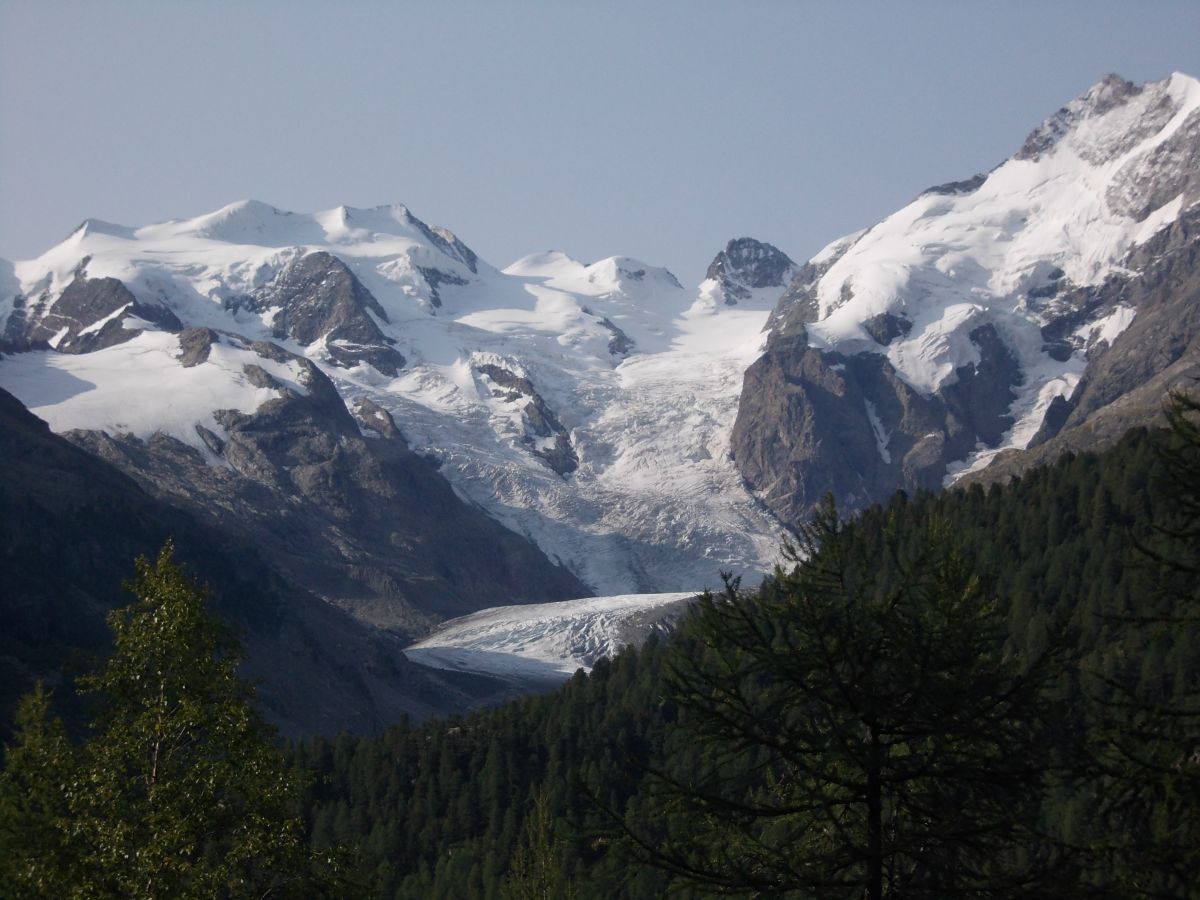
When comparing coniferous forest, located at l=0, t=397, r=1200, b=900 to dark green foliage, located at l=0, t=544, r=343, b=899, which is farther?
dark green foliage, located at l=0, t=544, r=343, b=899

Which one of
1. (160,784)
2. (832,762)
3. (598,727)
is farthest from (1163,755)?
(598,727)

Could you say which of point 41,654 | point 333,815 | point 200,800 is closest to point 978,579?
point 200,800

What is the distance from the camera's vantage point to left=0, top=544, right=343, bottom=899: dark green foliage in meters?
22.1

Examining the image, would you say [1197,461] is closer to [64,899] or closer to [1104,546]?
[64,899]

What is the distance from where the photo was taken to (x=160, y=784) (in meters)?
22.9

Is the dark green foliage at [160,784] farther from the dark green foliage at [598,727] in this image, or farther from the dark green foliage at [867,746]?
the dark green foliage at [598,727]

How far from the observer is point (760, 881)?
18750mm

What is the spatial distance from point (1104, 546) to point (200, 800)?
107 m

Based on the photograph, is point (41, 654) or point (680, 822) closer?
point (680, 822)

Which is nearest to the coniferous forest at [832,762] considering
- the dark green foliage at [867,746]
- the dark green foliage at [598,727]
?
the dark green foliage at [867,746]

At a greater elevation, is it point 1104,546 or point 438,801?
point 1104,546

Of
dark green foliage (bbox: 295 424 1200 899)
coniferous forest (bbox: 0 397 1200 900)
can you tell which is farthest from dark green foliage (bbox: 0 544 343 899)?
dark green foliage (bbox: 295 424 1200 899)

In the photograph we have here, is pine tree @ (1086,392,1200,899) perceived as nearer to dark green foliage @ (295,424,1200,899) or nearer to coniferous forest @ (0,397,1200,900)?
coniferous forest @ (0,397,1200,900)

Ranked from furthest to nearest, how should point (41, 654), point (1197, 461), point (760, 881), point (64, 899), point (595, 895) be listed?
1. point (41, 654)
2. point (595, 895)
3. point (64, 899)
4. point (1197, 461)
5. point (760, 881)
